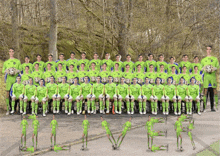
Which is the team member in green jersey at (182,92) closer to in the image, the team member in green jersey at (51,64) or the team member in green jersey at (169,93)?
the team member in green jersey at (169,93)

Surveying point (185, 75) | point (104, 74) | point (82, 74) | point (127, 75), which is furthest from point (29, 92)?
point (185, 75)

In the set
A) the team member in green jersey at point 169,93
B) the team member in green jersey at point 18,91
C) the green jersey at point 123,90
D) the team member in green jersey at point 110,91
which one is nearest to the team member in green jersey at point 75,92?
the team member in green jersey at point 110,91

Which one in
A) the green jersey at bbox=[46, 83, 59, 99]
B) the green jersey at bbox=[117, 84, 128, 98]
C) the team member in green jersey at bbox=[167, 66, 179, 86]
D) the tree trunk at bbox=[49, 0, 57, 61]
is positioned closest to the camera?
the green jersey at bbox=[46, 83, 59, 99]

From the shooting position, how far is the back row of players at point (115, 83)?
9852mm

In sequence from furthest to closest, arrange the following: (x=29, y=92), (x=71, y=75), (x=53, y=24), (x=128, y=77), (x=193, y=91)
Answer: (x=53, y=24) < (x=128, y=77) < (x=71, y=75) < (x=29, y=92) < (x=193, y=91)

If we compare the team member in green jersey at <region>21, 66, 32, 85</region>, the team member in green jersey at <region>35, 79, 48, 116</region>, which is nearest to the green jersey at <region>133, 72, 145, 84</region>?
the team member in green jersey at <region>35, 79, 48, 116</region>

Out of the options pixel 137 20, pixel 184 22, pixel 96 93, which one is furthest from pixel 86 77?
pixel 184 22

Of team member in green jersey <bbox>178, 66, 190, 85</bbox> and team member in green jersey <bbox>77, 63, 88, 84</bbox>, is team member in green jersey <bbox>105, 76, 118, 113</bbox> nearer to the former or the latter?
team member in green jersey <bbox>77, 63, 88, 84</bbox>

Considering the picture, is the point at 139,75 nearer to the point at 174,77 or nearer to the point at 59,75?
the point at 174,77

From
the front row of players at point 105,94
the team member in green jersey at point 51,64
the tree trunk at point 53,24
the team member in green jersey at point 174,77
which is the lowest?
the front row of players at point 105,94

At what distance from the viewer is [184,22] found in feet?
55.5

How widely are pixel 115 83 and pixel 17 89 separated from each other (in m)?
3.58

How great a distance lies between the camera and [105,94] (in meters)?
10.1

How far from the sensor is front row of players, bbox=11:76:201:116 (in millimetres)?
9820
